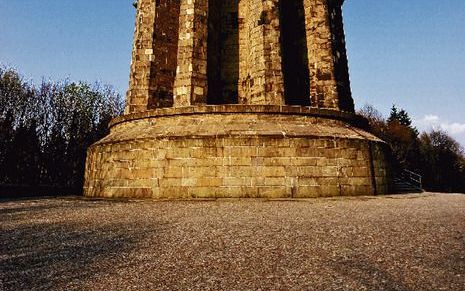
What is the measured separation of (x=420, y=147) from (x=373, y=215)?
4543 cm

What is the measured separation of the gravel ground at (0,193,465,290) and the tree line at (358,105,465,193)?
37.3m

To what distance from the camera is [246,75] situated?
12227 millimetres

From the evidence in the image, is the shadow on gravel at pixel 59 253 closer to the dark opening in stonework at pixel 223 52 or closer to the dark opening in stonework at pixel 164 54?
the dark opening in stonework at pixel 223 52

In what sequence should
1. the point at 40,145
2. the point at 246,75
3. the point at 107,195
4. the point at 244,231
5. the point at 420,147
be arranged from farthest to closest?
the point at 420,147, the point at 40,145, the point at 246,75, the point at 107,195, the point at 244,231

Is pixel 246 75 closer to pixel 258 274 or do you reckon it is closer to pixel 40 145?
A: pixel 258 274

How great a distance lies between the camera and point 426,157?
42.6 m

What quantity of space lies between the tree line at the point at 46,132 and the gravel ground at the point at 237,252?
19794mm

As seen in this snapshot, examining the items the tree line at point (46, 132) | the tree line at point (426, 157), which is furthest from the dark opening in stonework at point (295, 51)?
the tree line at point (426, 157)

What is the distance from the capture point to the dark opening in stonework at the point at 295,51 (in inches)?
484

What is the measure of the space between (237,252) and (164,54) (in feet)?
37.1

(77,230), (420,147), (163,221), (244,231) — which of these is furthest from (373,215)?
(420,147)

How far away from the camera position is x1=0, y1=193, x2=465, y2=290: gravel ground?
238 centimetres

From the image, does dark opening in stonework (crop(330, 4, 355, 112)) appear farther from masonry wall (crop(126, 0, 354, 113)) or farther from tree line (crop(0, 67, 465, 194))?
tree line (crop(0, 67, 465, 194))

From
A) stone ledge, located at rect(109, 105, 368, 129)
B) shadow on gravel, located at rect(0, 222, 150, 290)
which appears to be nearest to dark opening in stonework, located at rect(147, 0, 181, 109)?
stone ledge, located at rect(109, 105, 368, 129)
